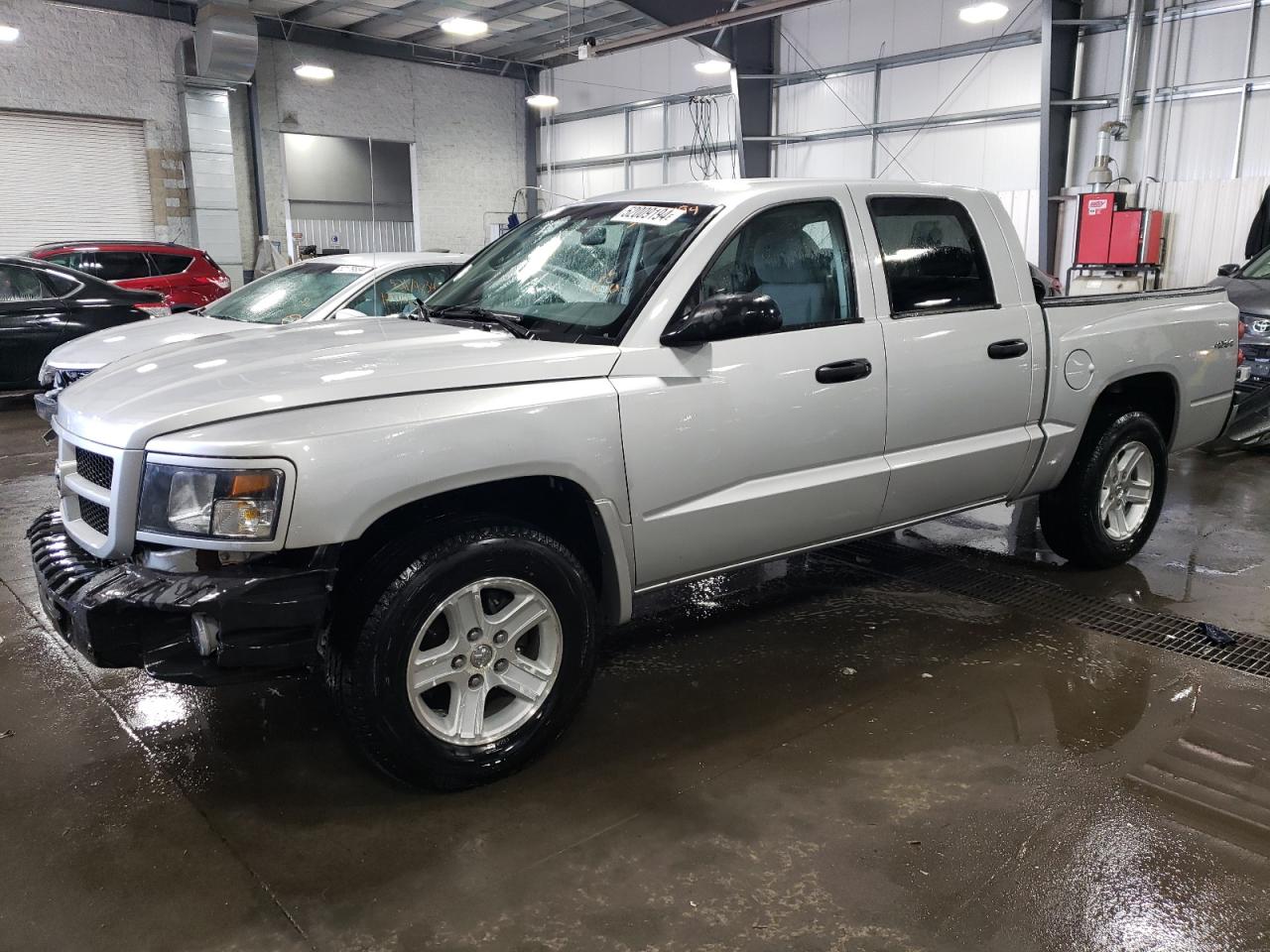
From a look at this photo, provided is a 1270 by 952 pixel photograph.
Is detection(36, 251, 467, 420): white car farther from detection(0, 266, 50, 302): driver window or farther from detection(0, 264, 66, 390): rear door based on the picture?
detection(0, 266, 50, 302): driver window

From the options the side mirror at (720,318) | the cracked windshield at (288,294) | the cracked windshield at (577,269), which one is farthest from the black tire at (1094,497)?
the cracked windshield at (288,294)

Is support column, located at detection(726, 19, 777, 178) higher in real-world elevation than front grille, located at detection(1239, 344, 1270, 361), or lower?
higher

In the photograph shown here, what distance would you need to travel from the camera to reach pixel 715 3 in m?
15.5

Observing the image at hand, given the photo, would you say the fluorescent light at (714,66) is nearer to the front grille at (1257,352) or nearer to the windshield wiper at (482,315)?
the front grille at (1257,352)

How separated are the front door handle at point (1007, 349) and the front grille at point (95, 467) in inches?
125

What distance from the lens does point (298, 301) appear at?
6.97 metres

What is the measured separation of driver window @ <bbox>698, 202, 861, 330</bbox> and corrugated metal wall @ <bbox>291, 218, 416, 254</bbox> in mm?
17941

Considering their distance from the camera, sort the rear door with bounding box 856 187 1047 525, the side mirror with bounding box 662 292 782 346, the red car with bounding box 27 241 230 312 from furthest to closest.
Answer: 1. the red car with bounding box 27 241 230 312
2. the rear door with bounding box 856 187 1047 525
3. the side mirror with bounding box 662 292 782 346

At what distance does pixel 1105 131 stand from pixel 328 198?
16.0 meters

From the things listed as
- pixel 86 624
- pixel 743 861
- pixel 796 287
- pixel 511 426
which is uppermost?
pixel 796 287

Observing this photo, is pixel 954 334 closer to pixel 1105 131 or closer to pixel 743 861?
pixel 743 861

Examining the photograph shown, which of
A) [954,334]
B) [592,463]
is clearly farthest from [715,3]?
[592,463]

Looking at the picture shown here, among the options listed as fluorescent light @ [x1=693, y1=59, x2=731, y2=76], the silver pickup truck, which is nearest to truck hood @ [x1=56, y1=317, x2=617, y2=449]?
the silver pickup truck

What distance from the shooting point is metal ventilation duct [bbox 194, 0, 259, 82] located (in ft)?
53.1
